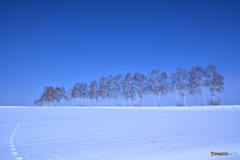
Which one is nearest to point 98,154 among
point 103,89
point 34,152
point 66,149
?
point 66,149

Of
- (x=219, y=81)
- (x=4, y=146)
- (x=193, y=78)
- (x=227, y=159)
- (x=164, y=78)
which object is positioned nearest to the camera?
(x=227, y=159)

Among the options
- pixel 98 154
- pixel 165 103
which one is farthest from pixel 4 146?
pixel 165 103

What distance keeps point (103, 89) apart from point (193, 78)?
2328 cm

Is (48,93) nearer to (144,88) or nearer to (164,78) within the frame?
(144,88)

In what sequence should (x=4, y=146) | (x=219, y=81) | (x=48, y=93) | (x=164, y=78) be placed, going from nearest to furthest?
(x=4, y=146)
(x=219, y=81)
(x=164, y=78)
(x=48, y=93)

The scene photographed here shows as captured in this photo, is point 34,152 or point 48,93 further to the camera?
point 48,93

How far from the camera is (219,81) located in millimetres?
21812

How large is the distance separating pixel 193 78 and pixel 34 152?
27.0m

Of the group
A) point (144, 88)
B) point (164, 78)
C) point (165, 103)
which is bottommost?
point (165, 103)

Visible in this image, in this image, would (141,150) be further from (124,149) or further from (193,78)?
(193,78)

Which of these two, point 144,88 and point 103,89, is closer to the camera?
point 144,88

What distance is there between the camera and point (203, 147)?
3.06 metres

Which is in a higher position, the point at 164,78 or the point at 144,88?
the point at 164,78

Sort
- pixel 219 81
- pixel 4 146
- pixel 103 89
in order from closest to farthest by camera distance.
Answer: pixel 4 146 → pixel 219 81 → pixel 103 89
